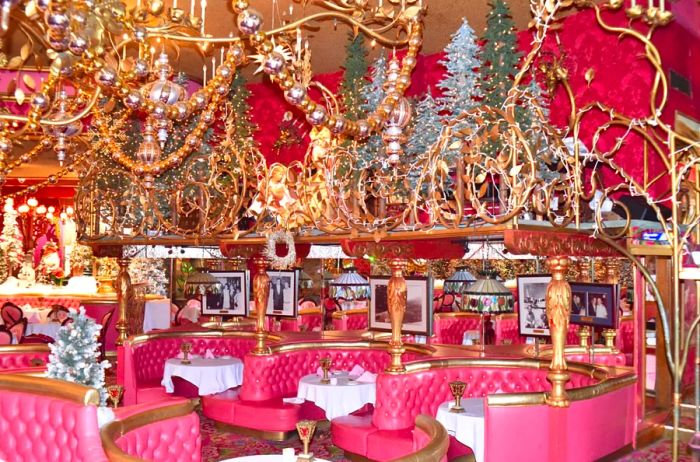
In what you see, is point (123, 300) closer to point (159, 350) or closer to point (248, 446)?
point (159, 350)

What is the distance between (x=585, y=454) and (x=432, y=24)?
7419 mm

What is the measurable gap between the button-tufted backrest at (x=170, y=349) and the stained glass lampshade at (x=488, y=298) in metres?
4.46

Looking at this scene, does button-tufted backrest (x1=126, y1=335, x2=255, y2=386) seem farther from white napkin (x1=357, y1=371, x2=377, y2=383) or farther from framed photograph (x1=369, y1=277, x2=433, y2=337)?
framed photograph (x1=369, y1=277, x2=433, y2=337)

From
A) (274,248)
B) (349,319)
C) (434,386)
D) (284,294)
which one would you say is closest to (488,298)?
(434,386)

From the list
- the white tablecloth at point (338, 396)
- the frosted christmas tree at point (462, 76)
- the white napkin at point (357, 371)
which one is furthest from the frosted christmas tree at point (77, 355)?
the frosted christmas tree at point (462, 76)

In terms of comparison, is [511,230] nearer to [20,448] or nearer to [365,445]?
[365,445]

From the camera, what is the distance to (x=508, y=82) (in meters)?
8.66

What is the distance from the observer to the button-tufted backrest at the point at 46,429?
5223 millimetres

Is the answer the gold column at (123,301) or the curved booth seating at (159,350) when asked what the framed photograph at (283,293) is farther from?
the gold column at (123,301)

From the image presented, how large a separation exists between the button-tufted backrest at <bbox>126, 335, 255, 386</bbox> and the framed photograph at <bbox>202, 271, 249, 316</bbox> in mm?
489

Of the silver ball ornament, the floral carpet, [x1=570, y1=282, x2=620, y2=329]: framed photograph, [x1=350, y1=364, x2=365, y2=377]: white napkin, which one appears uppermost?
the silver ball ornament

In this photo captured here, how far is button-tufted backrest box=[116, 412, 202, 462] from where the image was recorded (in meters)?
5.61

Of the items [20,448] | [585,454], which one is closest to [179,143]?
[20,448]

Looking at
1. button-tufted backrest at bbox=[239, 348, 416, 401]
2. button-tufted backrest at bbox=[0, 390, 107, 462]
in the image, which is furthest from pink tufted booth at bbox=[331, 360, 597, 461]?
button-tufted backrest at bbox=[0, 390, 107, 462]
